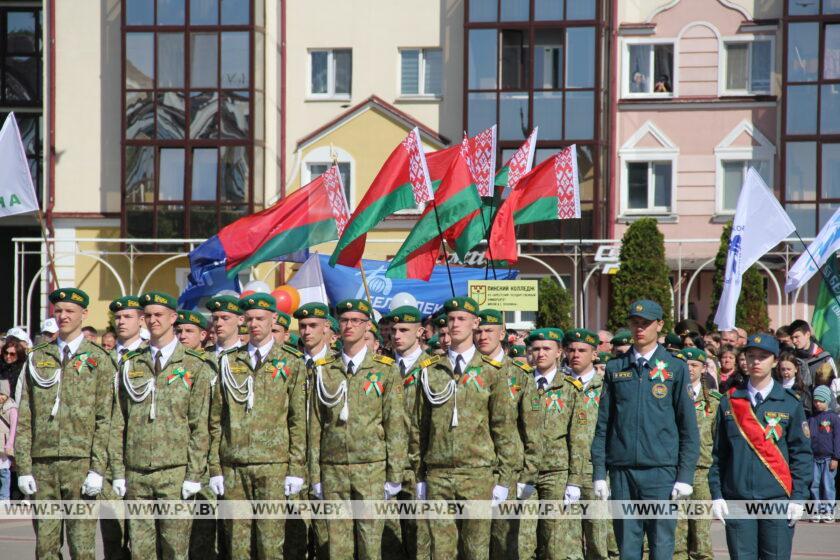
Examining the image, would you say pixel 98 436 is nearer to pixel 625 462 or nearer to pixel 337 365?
pixel 337 365

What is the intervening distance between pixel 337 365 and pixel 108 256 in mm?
24671

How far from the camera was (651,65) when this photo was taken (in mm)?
33906

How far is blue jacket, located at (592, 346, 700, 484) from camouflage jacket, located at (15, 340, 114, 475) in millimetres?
3963

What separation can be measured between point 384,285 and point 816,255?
330 inches

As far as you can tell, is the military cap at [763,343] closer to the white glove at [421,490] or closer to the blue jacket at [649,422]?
the blue jacket at [649,422]

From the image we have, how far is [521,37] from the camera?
33.7 m

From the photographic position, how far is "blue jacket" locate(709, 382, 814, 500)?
989cm

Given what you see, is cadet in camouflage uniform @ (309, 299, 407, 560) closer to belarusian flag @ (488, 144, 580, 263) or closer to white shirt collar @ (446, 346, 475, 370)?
white shirt collar @ (446, 346, 475, 370)

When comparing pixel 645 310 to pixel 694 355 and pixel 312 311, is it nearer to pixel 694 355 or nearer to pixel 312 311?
pixel 694 355

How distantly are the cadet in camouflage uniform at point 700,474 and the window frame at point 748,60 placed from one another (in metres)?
22.1

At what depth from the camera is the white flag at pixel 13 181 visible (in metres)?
20.9

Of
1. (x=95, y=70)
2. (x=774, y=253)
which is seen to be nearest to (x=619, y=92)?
(x=774, y=253)

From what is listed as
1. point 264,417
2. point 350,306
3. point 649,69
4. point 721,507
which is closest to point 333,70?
point 649,69

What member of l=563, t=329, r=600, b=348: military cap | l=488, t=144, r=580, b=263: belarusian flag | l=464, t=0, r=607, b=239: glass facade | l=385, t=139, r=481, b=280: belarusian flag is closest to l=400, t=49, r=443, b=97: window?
l=464, t=0, r=607, b=239: glass facade
